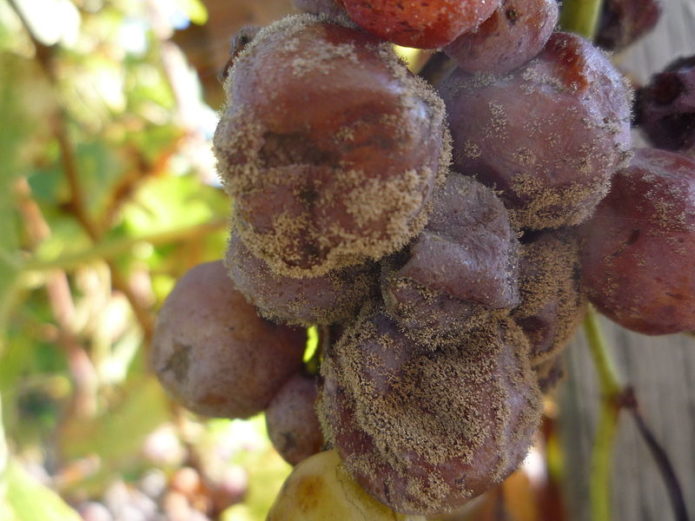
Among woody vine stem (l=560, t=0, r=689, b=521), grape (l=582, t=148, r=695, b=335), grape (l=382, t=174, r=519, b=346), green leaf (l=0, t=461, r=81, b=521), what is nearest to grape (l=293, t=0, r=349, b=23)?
grape (l=382, t=174, r=519, b=346)

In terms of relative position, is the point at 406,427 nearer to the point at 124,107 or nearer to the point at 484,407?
the point at 484,407

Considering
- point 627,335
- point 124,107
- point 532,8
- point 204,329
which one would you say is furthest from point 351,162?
point 124,107

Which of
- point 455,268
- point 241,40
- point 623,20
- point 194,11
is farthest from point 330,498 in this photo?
point 194,11

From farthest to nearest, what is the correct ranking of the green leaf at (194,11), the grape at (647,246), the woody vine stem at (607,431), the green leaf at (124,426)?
the green leaf at (124,426) → the green leaf at (194,11) → the woody vine stem at (607,431) → the grape at (647,246)

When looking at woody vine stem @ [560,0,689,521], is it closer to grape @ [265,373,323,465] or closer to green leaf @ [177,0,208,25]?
grape @ [265,373,323,465]

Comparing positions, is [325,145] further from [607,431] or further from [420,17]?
[607,431]

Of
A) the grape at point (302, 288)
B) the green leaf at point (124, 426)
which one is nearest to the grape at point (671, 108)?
the grape at point (302, 288)

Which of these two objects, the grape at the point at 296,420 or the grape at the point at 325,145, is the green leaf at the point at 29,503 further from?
the grape at the point at 325,145
